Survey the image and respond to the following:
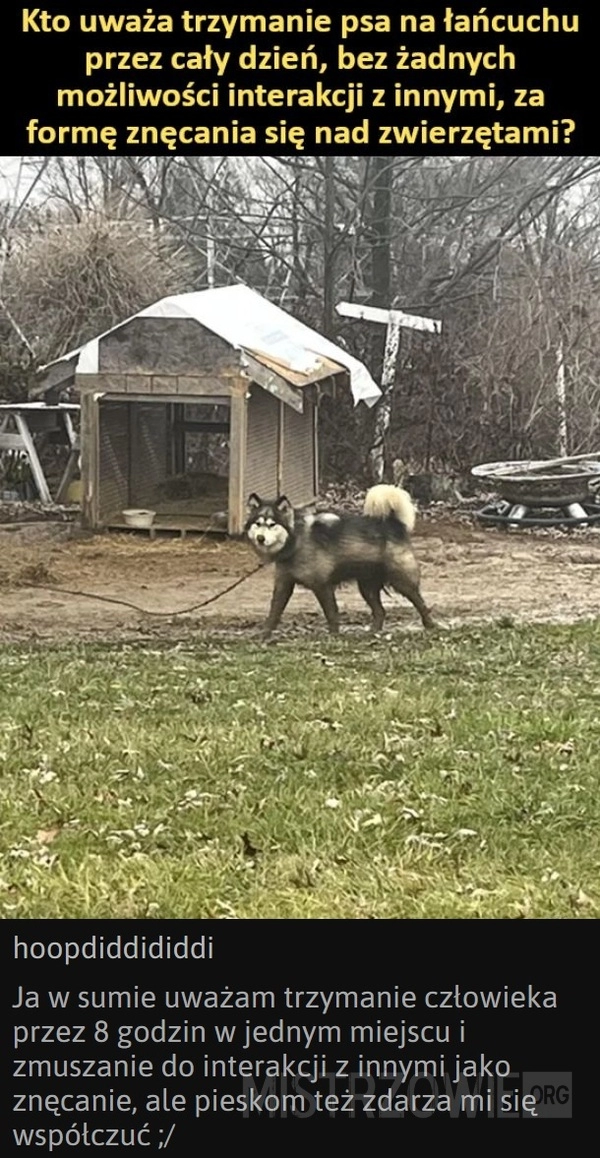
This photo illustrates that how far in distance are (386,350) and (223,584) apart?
17.4ft

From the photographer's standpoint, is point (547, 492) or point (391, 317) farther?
point (391, 317)

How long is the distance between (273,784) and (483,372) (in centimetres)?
1058

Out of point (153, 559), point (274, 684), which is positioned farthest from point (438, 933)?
point (153, 559)

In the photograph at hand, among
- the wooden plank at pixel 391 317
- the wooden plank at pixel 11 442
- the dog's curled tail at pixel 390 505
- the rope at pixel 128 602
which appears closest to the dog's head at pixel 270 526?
the dog's curled tail at pixel 390 505

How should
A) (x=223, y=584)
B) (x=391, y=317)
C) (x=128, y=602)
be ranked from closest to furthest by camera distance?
(x=128, y=602), (x=223, y=584), (x=391, y=317)

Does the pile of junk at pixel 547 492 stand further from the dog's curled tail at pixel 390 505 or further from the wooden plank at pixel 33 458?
the dog's curled tail at pixel 390 505

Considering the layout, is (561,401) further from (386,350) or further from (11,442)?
(11,442)

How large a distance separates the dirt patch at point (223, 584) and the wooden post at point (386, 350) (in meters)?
1.52

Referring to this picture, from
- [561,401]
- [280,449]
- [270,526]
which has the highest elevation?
[561,401]

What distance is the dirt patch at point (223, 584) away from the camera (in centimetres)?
854

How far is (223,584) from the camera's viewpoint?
33.7 feet

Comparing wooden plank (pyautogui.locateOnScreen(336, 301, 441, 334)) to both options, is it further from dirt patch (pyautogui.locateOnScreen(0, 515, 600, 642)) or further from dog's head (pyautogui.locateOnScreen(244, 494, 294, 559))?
dog's head (pyautogui.locateOnScreen(244, 494, 294, 559))

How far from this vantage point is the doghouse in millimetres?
11969

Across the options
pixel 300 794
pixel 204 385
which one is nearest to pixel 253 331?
pixel 204 385
